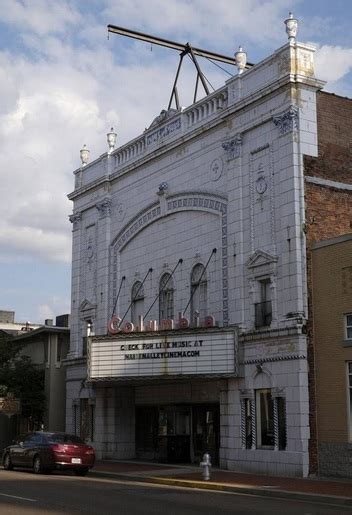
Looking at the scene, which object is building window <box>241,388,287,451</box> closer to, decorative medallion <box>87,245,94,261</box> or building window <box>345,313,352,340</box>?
building window <box>345,313,352,340</box>

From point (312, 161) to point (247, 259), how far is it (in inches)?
160

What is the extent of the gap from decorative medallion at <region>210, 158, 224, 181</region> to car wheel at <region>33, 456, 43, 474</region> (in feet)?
39.4

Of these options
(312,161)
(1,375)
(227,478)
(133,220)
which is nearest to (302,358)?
(227,478)

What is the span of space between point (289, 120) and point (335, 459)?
10.9 metres

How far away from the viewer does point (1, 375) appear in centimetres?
3769

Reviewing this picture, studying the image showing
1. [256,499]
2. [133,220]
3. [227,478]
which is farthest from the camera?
[133,220]

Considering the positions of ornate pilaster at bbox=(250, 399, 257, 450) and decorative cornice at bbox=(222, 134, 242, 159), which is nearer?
ornate pilaster at bbox=(250, 399, 257, 450)

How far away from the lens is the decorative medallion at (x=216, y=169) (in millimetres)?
29781

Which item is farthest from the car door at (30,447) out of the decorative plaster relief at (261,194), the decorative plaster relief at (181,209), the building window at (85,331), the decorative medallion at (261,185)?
the decorative medallion at (261,185)

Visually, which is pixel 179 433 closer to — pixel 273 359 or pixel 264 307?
pixel 273 359

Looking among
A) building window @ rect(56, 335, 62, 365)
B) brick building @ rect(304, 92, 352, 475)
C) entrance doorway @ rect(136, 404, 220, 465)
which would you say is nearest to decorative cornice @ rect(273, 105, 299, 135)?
brick building @ rect(304, 92, 352, 475)

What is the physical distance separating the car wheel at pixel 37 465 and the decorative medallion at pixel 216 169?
11998 millimetres

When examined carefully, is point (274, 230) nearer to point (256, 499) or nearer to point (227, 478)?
point (227, 478)

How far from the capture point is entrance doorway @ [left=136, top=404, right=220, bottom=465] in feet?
99.0
